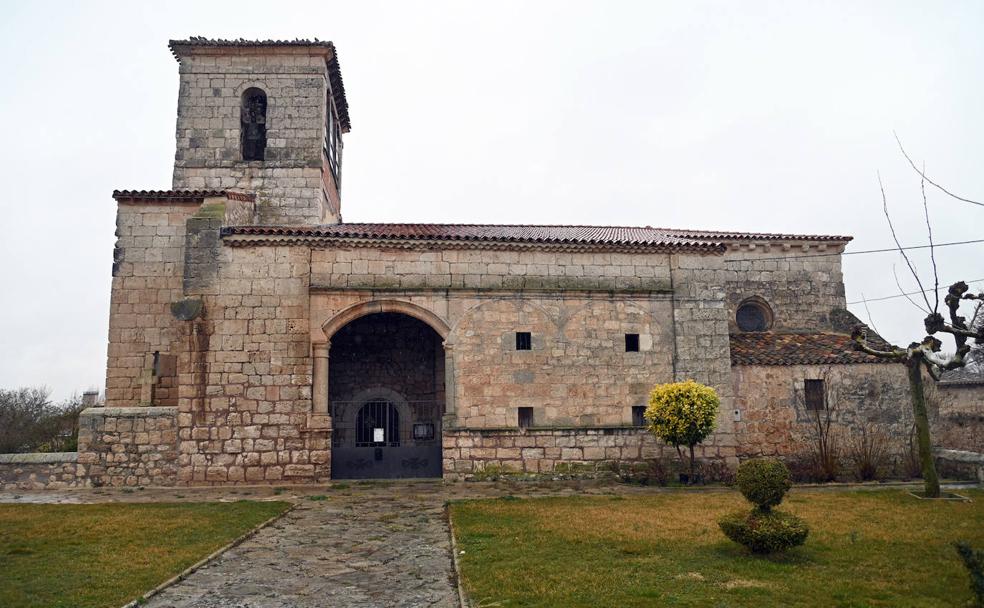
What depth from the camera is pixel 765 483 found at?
25.1ft

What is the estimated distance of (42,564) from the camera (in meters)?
7.46

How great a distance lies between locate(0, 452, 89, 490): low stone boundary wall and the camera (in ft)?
46.3

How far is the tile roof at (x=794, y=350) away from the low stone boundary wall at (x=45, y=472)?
574 inches

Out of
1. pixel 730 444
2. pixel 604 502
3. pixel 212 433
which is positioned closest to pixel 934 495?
pixel 730 444

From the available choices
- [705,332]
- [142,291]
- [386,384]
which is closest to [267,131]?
[142,291]

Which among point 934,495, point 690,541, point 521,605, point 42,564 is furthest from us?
point 934,495

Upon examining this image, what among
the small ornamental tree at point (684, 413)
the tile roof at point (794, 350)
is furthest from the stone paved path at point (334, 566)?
the tile roof at point (794, 350)

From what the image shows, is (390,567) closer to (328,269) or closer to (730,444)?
(328,269)

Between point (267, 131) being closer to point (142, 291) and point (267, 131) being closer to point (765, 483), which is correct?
point (142, 291)

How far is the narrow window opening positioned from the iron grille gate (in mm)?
7487

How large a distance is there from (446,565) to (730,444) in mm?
9832

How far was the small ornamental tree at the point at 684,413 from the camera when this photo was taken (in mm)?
13633

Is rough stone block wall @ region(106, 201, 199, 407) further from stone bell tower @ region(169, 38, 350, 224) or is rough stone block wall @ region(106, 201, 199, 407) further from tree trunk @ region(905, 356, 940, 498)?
tree trunk @ region(905, 356, 940, 498)

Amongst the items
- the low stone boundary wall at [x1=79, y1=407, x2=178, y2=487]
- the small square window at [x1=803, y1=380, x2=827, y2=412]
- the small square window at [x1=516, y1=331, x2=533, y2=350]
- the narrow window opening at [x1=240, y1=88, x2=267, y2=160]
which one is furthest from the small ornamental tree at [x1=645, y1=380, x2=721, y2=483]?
the narrow window opening at [x1=240, y1=88, x2=267, y2=160]
